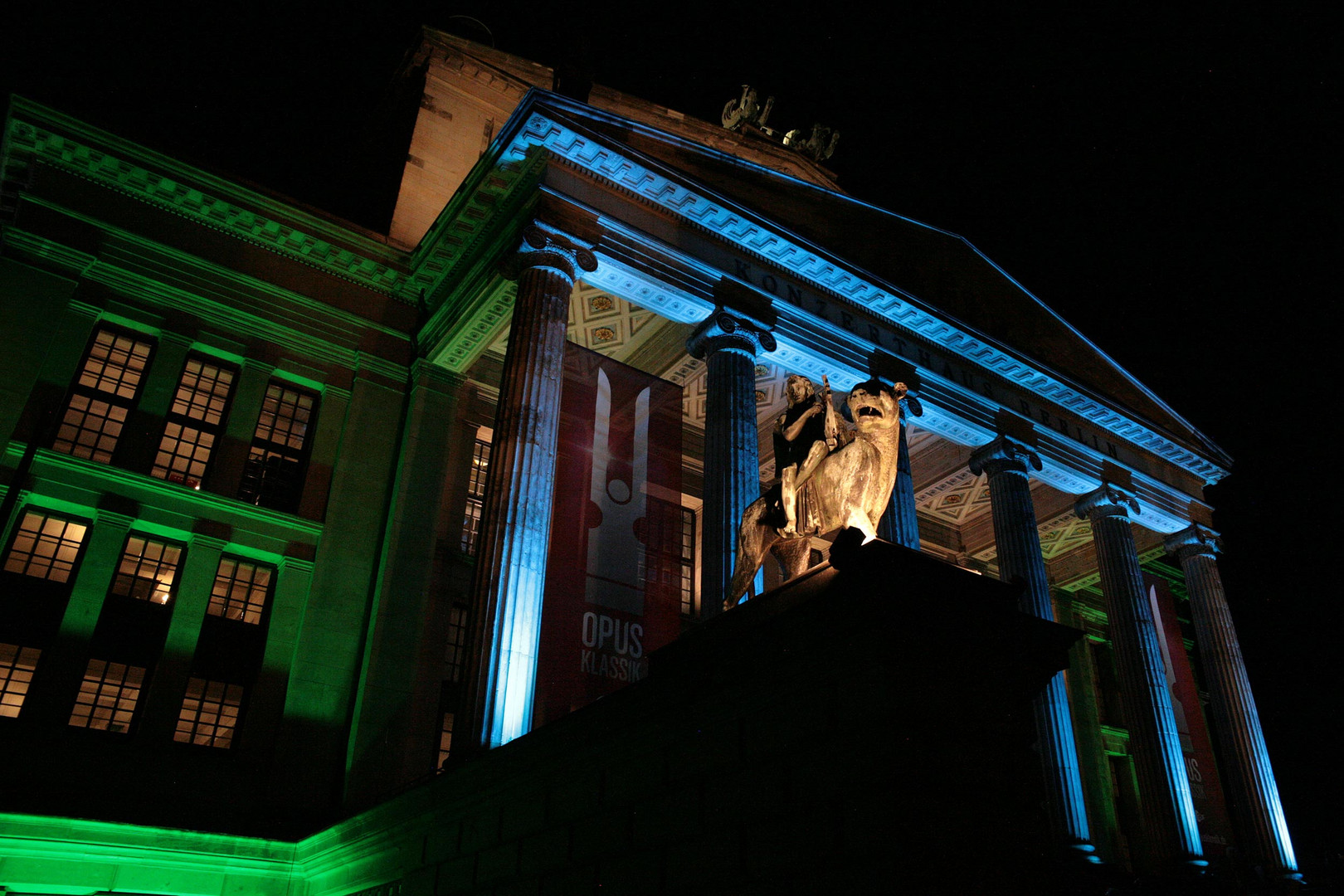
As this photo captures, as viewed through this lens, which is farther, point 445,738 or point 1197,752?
point 1197,752

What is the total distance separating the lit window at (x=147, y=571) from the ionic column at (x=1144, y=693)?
21.7 meters

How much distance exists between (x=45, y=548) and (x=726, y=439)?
41.8 feet

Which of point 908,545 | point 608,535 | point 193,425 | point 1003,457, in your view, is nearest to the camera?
point 608,535

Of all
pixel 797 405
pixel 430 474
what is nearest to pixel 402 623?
pixel 430 474

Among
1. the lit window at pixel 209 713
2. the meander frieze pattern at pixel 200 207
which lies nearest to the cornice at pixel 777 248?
the meander frieze pattern at pixel 200 207

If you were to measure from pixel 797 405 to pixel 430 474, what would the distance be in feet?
42.7

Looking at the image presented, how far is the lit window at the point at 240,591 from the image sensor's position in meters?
18.4

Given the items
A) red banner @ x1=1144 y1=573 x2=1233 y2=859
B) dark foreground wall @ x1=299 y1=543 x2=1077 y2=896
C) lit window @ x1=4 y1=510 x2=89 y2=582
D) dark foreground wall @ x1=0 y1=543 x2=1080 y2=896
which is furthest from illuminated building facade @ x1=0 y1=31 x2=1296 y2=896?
dark foreground wall @ x1=299 y1=543 x2=1077 y2=896

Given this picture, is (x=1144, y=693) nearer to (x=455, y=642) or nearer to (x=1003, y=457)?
(x=1003, y=457)

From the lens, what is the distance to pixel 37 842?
1455 centimetres

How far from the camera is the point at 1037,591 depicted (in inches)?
842

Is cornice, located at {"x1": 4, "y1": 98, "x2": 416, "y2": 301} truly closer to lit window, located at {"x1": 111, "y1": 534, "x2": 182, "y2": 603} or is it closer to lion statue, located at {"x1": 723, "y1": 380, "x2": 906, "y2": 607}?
lit window, located at {"x1": 111, "y1": 534, "x2": 182, "y2": 603}

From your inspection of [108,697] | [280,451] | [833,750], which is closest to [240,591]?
[108,697]

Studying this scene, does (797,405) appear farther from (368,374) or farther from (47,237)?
(47,237)
